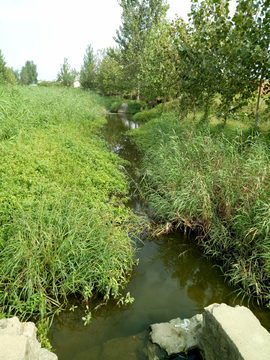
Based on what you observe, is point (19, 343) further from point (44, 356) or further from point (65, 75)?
point (65, 75)

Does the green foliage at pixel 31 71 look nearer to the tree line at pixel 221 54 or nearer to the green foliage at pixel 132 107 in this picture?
the green foliage at pixel 132 107

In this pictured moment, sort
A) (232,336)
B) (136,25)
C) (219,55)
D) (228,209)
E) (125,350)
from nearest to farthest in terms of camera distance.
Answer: (232,336), (125,350), (228,209), (219,55), (136,25)

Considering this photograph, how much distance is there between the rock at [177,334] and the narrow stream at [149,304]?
21 centimetres

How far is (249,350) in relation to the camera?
2.23 meters

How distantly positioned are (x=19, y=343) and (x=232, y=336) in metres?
2.00

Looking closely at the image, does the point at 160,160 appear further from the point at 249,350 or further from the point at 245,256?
the point at 249,350

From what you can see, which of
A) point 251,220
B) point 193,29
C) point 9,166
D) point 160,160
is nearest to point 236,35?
point 193,29

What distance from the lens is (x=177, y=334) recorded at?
3.09 m

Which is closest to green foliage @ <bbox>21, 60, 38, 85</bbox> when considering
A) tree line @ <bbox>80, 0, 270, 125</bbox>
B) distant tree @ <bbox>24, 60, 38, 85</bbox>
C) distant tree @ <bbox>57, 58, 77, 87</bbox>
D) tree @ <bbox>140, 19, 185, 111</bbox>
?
distant tree @ <bbox>24, 60, 38, 85</bbox>

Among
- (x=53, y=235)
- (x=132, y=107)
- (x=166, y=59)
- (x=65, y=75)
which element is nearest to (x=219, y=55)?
(x=166, y=59)

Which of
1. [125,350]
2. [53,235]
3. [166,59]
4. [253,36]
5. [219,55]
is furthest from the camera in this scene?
[166,59]

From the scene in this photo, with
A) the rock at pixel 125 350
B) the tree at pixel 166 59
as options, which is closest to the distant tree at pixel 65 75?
the tree at pixel 166 59

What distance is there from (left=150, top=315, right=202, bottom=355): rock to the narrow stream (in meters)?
0.21

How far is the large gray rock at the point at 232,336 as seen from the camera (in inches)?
88.6
